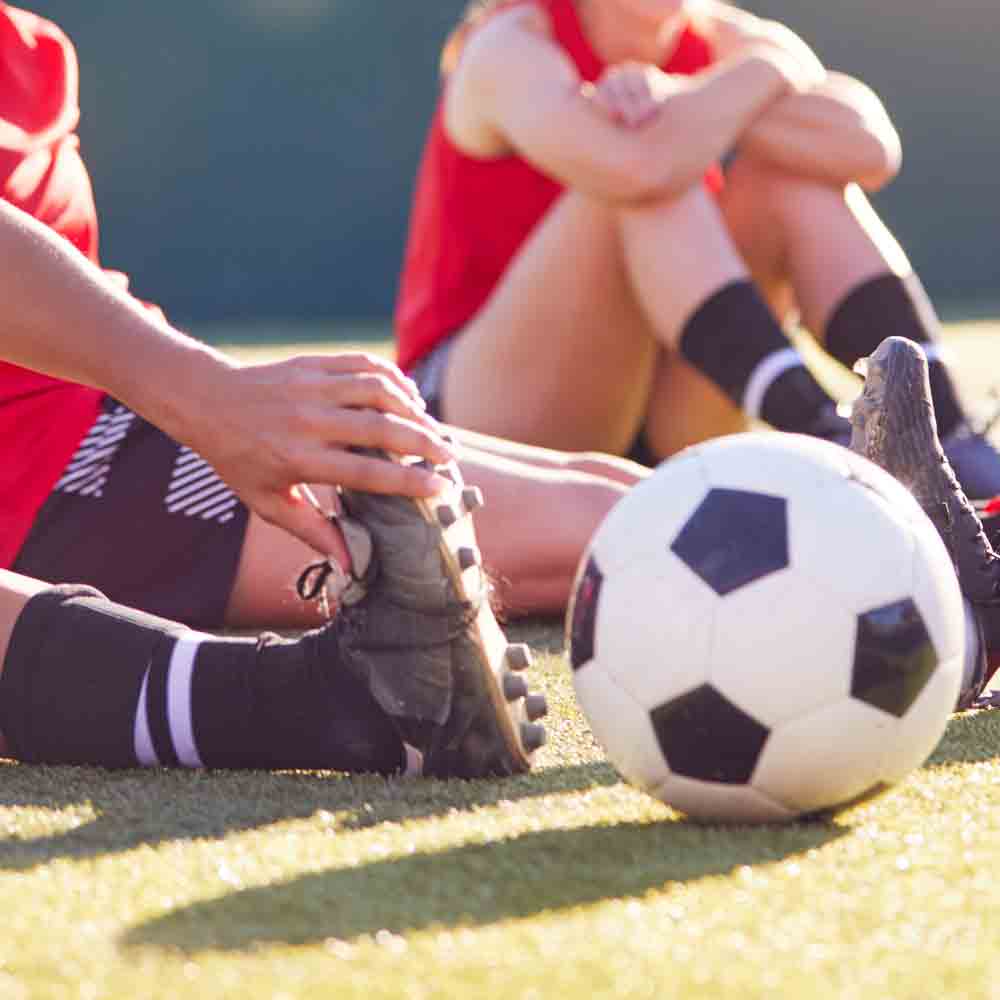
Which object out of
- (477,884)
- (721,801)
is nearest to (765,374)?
(721,801)

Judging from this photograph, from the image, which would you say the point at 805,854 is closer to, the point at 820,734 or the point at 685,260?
the point at 820,734

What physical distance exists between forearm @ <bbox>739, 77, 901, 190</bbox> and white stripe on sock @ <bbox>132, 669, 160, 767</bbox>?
1.81 m

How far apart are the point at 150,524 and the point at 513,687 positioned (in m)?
Result: 0.73

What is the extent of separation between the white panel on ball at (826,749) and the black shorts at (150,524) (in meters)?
0.98

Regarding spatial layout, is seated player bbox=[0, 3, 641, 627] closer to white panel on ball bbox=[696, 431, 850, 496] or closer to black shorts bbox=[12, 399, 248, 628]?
black shorts bbox=[12, 399, 248, 628]

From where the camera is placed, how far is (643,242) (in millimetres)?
2871

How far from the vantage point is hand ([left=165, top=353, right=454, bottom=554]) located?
1405mm

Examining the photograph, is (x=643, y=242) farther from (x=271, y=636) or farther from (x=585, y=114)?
(x=271, y=636)

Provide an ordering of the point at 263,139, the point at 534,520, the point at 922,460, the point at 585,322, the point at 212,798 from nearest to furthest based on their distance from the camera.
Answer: the point at 212,798
the point at 922,460
the point at 534,520
the point at 585,322
the point at 263,139

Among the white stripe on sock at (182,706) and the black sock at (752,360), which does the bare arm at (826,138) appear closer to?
the black sock at (752,360)

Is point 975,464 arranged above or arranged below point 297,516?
below

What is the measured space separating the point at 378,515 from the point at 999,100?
10021 millimetres

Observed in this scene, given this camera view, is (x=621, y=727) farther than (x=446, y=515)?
No

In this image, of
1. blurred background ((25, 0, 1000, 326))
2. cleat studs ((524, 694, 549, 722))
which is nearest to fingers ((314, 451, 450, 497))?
cleat studs ((524, 694, 549, 722))
